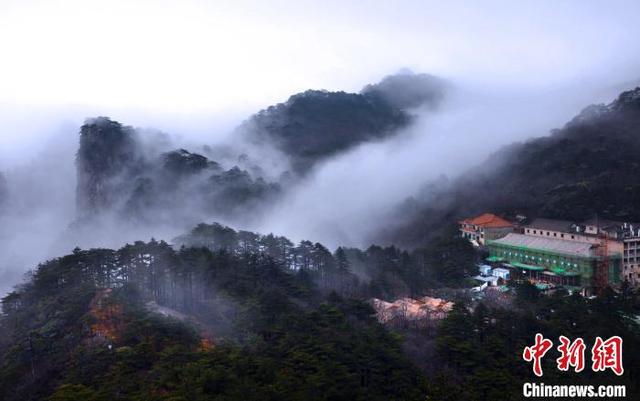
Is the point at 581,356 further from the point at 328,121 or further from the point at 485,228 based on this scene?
the point at 328,121

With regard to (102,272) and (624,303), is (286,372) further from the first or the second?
(624,303)

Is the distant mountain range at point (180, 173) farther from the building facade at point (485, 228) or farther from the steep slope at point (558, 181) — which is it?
the building facade at point (485, 228)

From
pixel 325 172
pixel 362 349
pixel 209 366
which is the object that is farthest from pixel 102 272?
pixel 325 172

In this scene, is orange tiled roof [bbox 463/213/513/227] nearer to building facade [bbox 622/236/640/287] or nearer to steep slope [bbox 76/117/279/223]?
building facade [bbox 622/236/640/287]

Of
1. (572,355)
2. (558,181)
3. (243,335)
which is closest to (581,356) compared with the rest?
(572,355)

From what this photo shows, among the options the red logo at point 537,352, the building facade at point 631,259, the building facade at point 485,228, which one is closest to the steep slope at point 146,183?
the building facade at point 485,228

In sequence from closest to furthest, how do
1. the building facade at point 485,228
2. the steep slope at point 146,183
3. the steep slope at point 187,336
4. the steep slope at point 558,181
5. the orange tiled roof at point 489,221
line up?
the steep slope at point 187,336
the building facade at point 485,228
the orange tiled roof at point 489,221
the steep slope at point 558,181
the steep slope at point 146,183
